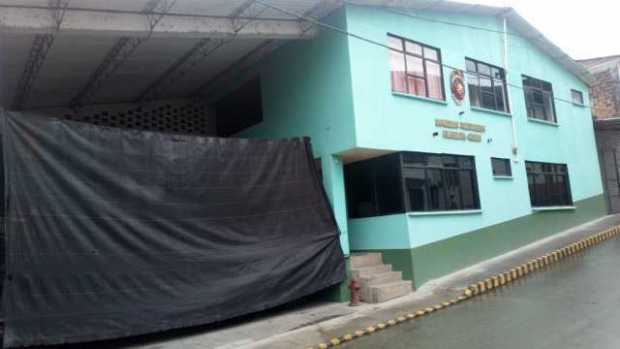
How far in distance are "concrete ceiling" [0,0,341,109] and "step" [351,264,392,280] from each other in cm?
512

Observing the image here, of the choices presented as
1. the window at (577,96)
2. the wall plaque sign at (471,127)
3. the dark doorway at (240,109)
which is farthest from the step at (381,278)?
the window at (577,96)

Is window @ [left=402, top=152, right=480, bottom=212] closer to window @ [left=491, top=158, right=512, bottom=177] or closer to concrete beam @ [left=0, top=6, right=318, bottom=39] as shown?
window @ [left=491, top=158, right=512, bottom=177]

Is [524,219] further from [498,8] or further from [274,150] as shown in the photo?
[274,150]

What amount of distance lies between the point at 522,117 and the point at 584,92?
19.6 ft

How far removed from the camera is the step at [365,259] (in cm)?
1102

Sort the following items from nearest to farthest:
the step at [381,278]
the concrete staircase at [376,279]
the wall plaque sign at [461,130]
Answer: the concrete staircase at [376,279] < the step at [381,278] < the wall plaque sign at [461,130]

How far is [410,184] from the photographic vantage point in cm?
1136

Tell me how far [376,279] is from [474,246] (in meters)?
3.24

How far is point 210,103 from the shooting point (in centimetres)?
1556

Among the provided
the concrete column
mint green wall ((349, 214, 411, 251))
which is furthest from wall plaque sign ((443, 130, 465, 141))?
the concrete column

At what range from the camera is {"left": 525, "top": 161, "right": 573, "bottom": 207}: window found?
588 inches

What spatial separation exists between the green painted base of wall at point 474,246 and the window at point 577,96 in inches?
163

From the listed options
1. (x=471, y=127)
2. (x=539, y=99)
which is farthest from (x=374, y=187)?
(x=539, y=99)

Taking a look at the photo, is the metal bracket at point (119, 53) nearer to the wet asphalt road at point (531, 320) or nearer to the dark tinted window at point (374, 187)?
the dark tinted window at point (374, 187)
